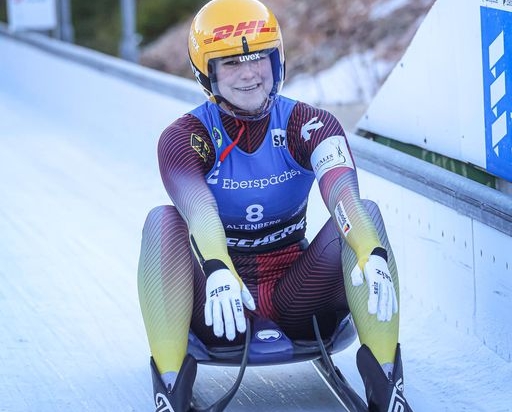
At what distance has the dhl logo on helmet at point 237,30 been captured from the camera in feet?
9.64

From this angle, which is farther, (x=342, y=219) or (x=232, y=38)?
(x=232, y=38)

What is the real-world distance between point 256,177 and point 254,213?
11 centimetres

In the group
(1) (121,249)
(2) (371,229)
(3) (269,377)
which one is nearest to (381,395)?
(2) (371,229)

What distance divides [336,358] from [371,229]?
0.74 m

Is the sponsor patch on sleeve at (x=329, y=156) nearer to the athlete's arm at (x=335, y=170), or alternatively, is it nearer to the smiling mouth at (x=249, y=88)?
the athlete's arm at (x=335, y=170)

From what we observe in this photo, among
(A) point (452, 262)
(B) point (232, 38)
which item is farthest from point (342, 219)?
Result: (A) point (452, 262)

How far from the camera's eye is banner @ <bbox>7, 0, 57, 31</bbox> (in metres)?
10.6

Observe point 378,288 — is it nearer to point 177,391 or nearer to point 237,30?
point 177,391

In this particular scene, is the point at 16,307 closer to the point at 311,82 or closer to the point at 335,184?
the point at 335,184

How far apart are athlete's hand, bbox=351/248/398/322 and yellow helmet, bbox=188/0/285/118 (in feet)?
1.91

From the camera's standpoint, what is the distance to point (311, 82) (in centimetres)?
945

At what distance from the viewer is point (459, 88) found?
3.78 m

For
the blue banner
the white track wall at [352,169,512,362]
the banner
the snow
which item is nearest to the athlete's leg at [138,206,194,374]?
the snow

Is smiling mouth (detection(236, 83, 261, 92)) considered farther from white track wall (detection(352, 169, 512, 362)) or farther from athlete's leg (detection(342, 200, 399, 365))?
white track wall (detection(352, 169, 512, 362))
